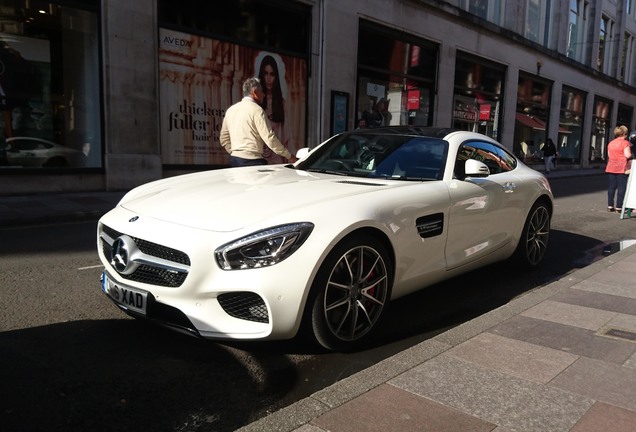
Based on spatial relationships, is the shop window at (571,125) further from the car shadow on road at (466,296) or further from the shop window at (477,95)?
the car shadow on road at (466,296)

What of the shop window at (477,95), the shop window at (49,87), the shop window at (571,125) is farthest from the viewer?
the shop window at (571,125)

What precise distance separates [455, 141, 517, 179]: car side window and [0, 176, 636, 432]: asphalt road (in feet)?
3.83

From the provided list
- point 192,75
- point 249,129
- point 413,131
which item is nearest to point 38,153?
point 192,75

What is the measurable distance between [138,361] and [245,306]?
777mm

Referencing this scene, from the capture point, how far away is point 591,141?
3422cm

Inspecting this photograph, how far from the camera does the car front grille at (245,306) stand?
291 cm

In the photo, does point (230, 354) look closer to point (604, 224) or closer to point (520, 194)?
point (520, 194)

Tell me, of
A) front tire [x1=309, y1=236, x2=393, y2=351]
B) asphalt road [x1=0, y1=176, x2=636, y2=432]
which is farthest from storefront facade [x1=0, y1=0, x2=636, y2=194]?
front tire [x1=309, y1=236, x2=393, y2=351]

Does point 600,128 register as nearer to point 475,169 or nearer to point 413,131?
point 413,131

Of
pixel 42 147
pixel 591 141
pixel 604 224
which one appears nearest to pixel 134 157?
pixel 42 147

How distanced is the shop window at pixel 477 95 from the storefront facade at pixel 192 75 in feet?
0.39

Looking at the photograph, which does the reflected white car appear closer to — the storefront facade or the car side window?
the storefront facade

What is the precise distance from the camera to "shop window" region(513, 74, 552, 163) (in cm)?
2586

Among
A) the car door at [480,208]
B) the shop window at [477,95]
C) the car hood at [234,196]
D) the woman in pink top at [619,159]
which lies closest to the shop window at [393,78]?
the shop window at [477,95]
